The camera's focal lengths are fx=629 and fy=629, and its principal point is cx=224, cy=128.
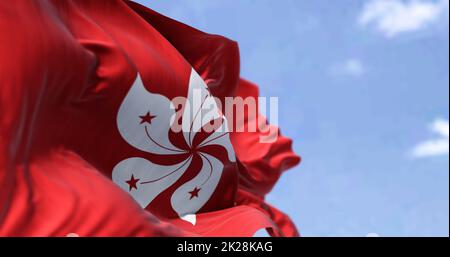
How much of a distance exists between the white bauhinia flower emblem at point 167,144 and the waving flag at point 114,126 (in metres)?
0.01

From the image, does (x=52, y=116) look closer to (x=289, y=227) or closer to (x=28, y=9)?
(x=28, y=9)

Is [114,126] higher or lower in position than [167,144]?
lower

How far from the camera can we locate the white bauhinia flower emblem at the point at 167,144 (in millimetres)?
6441

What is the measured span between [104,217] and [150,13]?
3.06 meters

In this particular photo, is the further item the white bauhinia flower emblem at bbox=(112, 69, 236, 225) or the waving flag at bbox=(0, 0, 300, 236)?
the white bauhinia flower emblem at bbox=(112, 69, 236, 225)

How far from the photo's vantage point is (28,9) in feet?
18.2

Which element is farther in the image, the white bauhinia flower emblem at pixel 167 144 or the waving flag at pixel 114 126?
the white bauhinia flower emblem at pixel 167 144

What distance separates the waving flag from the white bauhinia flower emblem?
0.04 feet

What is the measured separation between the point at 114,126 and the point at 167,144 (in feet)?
2.50

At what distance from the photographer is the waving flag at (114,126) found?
5121 millimetres

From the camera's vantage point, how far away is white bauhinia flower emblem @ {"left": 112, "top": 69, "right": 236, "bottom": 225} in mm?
6441

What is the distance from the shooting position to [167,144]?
6.84 m
